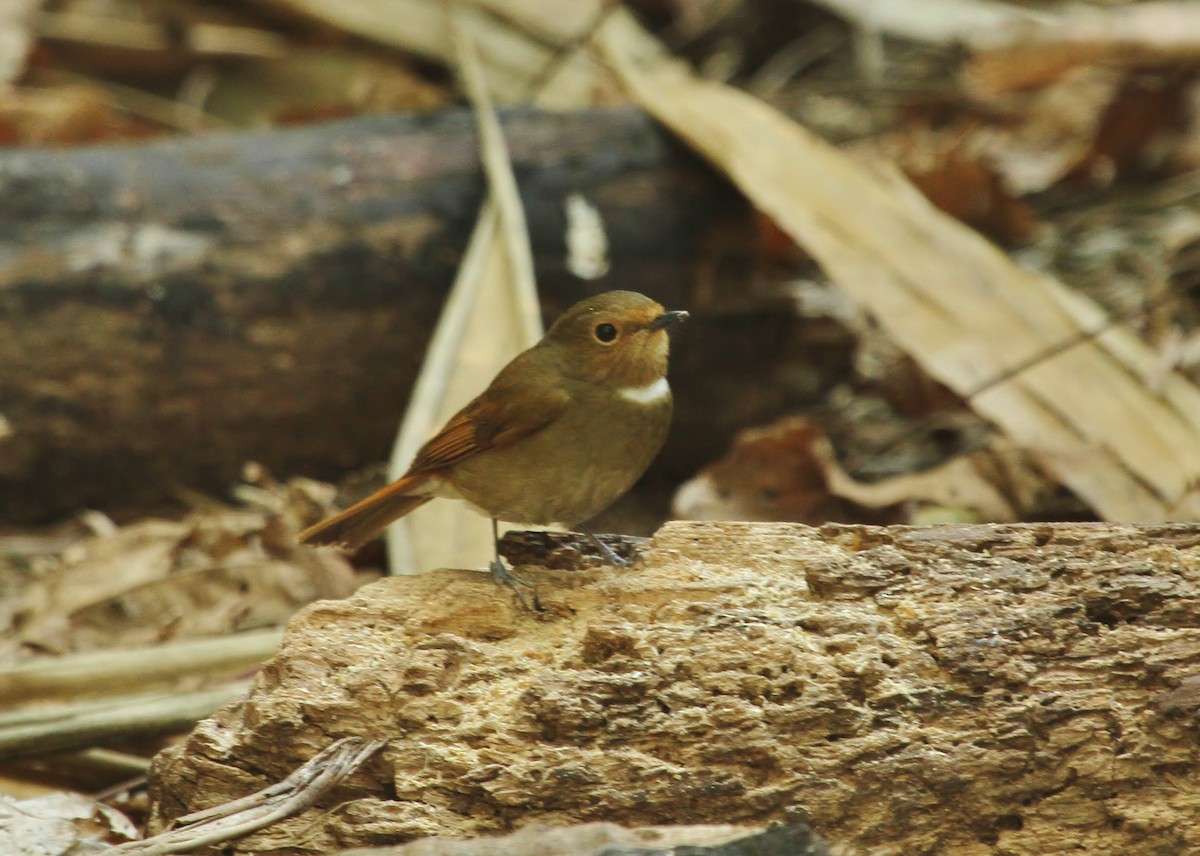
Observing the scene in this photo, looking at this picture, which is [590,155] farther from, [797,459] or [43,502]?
[43,502]

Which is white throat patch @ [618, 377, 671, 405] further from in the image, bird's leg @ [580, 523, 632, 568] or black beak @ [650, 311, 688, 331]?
bird's leg @ [580, 523, 632, 568]

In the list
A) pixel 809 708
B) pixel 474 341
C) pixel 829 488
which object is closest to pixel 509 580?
pixel 809 708

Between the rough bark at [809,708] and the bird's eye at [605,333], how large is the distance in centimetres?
97

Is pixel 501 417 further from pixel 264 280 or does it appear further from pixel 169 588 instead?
pixel 264 280

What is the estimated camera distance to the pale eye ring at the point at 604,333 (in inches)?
158

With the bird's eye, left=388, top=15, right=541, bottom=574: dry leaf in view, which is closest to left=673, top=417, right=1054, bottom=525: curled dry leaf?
left=388, top=15, right=541, bottom=574: dry leaf

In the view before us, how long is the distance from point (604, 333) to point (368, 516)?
0.86 m

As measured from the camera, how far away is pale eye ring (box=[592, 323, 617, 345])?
13.1 feet

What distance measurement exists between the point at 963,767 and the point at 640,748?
61 centimetres

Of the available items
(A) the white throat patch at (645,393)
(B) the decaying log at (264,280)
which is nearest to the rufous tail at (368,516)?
(A) the white throat patch at (645,393)

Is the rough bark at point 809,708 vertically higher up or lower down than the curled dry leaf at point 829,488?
lower down

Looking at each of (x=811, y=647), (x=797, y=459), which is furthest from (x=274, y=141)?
(x=811, y=647)

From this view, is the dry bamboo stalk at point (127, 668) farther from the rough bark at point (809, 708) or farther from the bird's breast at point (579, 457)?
the rough bark at point (809, 708)

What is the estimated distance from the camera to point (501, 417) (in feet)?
12.9
